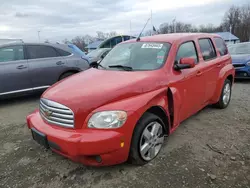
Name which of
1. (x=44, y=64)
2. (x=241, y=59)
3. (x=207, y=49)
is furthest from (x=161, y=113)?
(x=241, y=59)

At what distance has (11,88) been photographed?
5.39m

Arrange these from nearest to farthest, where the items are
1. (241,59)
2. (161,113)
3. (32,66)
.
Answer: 1. (161,113)
2. (32,66)
3. (241,59)

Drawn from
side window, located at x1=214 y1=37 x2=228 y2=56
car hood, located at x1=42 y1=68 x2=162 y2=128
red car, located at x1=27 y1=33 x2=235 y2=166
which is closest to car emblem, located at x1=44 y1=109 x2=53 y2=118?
red car, located at x1=27 y1=33 x2=235 y2=166

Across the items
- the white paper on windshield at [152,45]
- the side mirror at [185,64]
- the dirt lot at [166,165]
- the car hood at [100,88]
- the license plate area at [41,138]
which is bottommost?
the dirt lot at [166,165]

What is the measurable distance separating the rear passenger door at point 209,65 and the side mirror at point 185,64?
32.0 inches

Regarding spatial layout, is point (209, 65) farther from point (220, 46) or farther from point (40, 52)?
point (40, 52)

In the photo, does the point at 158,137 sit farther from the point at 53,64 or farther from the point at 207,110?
the point at 53,64

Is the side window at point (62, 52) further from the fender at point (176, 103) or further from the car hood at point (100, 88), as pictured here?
the fender at point (176, 103)

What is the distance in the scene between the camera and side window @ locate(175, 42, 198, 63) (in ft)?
11.1

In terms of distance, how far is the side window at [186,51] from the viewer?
3.39 metres

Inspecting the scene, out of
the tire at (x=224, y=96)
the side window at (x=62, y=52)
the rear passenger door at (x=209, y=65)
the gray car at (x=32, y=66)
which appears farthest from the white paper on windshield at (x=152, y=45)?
the side window at (x=62, y=52)

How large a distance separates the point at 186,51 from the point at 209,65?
2.21ft

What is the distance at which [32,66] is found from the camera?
5.60 m

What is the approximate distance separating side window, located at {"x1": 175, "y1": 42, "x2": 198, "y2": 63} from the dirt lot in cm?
130
